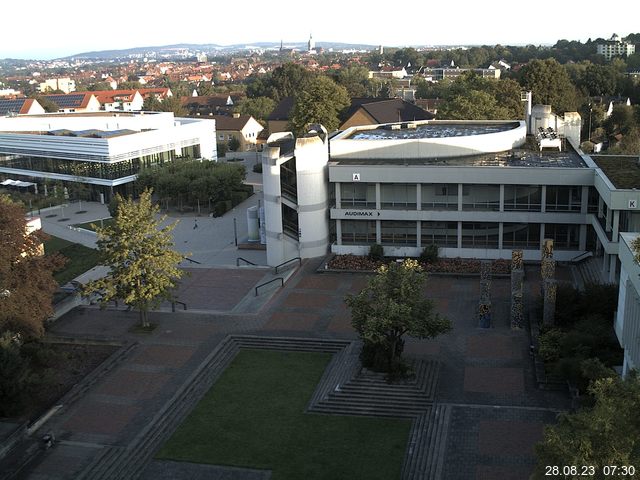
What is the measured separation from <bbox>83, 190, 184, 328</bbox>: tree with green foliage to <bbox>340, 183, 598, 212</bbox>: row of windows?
1328 centimetres

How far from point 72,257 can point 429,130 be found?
1018 inches

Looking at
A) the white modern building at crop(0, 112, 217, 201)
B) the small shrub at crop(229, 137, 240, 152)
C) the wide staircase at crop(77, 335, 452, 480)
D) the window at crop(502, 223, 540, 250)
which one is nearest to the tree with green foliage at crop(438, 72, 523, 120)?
the window at crop(502, 223, 540, 250)

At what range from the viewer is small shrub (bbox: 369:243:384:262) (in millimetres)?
40125

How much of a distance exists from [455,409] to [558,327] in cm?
715

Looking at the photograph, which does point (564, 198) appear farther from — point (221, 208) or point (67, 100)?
point (67, 100)

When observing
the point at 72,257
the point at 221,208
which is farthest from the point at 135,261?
the point at 221,208

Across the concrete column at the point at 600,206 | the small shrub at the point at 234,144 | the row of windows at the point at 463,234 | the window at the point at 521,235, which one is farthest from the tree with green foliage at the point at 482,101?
the small shrub at the point at 234,144

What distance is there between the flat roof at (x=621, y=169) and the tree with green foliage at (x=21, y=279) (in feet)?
85.3

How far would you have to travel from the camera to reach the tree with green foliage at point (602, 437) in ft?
39.5

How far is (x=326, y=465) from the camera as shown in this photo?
2100 centimetres

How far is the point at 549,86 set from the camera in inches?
3191

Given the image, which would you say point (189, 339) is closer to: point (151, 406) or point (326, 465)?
point (151, 406)

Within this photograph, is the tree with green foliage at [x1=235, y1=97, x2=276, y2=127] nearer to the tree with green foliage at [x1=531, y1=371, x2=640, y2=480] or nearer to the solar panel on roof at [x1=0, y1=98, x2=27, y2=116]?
the solar panel on roof at [x1=0, y1=98, x2=27, y2=116]

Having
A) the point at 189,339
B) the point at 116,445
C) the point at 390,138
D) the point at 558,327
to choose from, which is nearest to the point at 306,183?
the point at 390,138
